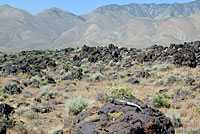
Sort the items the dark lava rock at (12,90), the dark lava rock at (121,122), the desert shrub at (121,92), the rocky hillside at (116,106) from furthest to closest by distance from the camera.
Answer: the dark lava rock at (12,90), the desert shrub at (121,92), the rocky hillside at (116,106), the dark lava rock at (121,122)

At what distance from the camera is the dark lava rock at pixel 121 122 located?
4918 millimetres

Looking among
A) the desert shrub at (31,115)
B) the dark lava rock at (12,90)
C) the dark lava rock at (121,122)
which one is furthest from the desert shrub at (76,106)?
the dark lava rock at (12,90)

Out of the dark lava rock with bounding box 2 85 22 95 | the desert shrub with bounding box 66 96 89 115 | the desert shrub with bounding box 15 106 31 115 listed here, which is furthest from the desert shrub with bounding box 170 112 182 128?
the dark lava rock with bounding box 2 85 22 95

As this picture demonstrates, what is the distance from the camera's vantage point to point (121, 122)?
507 centimetres

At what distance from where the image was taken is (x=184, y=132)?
21.8 feet

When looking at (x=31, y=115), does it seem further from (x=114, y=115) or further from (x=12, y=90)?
(x=12, y=90)

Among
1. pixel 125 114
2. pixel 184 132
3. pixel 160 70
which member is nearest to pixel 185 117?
pixel 184 132

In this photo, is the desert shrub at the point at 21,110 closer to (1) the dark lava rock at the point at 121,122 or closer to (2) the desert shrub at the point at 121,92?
(2) the desert shrub at the point at 121,92

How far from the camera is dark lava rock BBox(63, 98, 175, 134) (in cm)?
492

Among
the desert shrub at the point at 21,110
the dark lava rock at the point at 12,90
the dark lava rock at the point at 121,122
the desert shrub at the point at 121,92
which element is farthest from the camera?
the dark lava rock at the point at 12,90

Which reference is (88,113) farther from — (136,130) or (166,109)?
(166,109)

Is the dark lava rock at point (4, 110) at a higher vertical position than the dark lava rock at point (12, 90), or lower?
higher

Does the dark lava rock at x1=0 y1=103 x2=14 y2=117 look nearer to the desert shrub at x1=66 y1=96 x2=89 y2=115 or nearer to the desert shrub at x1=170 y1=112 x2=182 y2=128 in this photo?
the desert shrub at x1=66 y1=96 x2=89 y2=115

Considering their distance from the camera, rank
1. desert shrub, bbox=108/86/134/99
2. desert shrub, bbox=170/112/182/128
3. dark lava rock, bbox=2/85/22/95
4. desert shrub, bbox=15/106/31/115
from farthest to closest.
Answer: dark lava rock, bbox=2/85/22/95 < desert shrub, bbox=15/106/31/115 < desert shrub, bbox=108/86/134/99 < desert shrub, bbox=170/112/182/128
